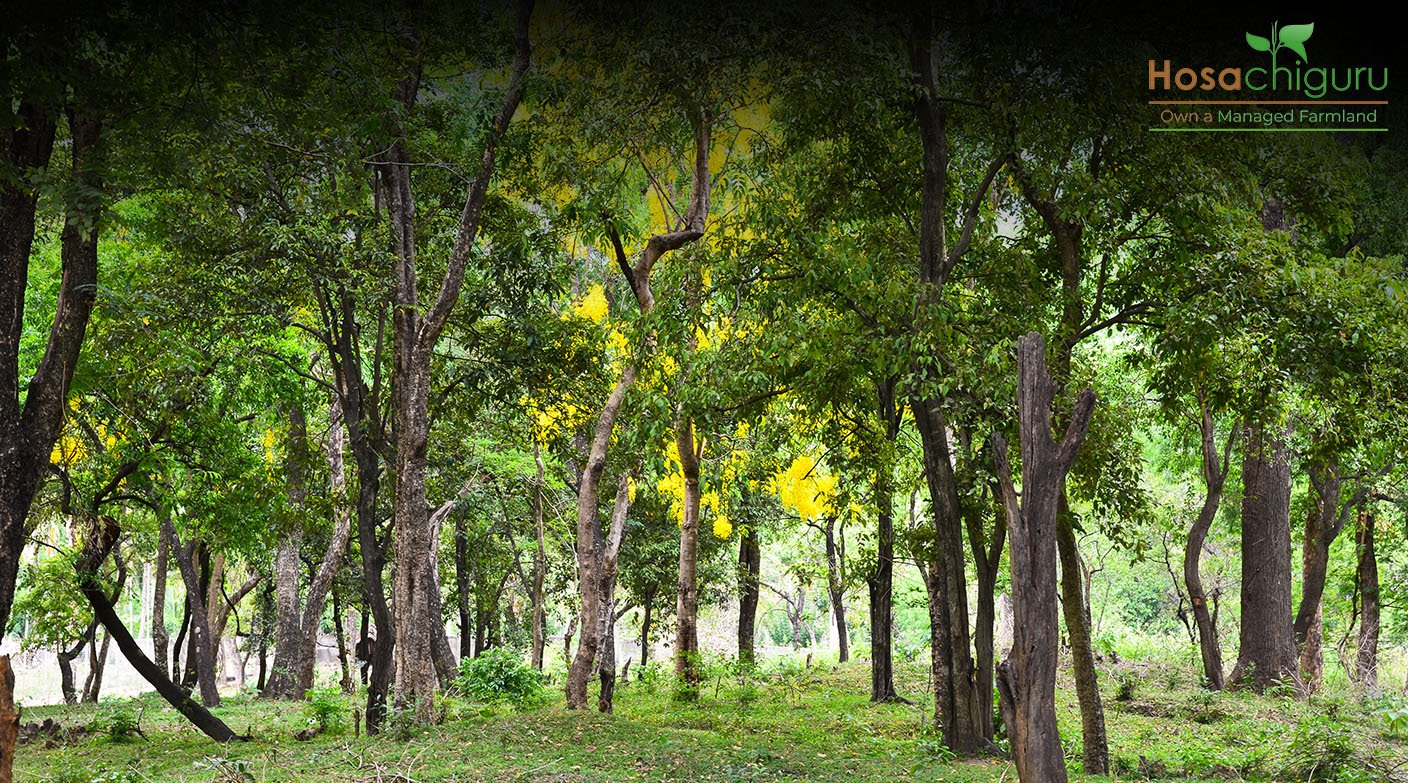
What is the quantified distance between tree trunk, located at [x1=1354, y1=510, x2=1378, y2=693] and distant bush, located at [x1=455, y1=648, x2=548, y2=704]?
13.2 meters

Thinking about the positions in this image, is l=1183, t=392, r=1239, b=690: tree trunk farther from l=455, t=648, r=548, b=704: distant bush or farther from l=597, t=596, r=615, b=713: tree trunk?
l=455, t=648, r=548, b=704: distant bush

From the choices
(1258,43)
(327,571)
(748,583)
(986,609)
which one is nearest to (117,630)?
(327,571)

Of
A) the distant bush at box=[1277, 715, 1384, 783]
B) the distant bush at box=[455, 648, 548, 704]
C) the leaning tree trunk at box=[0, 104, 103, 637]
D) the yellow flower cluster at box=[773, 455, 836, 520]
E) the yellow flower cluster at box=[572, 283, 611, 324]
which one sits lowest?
the distant bush at box=[455, 648, 548, 704]

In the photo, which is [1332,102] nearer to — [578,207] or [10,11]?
[578,207]

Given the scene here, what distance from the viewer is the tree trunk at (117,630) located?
37.4 ft

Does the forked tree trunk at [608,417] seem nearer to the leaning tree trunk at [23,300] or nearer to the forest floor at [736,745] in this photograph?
the forest floor at [736,745]

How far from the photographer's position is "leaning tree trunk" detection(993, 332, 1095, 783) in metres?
5.78

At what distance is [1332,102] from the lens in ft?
34.2

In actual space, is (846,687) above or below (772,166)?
below

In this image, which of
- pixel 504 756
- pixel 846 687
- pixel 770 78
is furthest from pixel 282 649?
pixel 770 78

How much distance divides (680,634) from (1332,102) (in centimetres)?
1095

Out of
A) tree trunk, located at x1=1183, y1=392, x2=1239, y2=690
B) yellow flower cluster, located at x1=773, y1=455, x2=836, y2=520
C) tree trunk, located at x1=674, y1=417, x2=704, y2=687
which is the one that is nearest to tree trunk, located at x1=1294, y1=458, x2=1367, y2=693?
tree trunk, located at x1=1183, y1=392, x2=1239, y2=690

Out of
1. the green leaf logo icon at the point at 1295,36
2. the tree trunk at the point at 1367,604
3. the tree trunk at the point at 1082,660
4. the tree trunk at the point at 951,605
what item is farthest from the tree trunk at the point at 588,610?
the tree trunk at the point at 1367,604

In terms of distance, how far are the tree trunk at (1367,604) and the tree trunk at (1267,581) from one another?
1836mm
